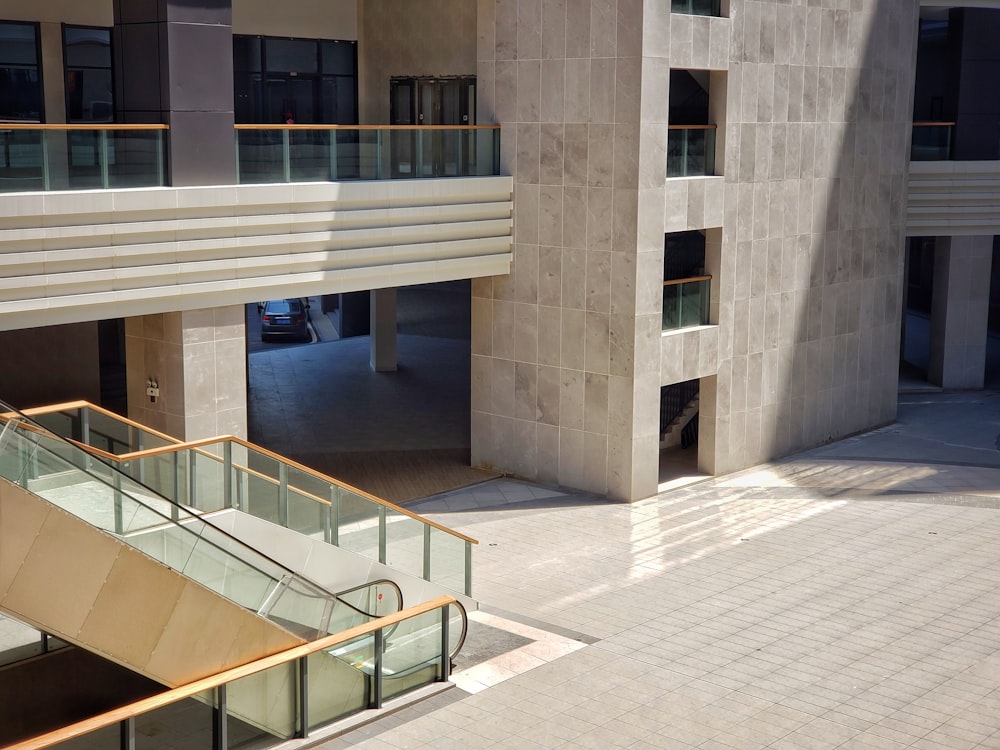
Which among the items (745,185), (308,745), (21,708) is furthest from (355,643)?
(745,185)

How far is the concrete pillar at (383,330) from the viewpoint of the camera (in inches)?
1184

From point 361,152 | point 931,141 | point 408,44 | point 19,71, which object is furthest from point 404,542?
point 931,141

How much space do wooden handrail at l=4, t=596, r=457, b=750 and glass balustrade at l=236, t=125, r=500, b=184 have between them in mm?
7390

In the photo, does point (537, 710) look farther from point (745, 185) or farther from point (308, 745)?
point (745, 185)

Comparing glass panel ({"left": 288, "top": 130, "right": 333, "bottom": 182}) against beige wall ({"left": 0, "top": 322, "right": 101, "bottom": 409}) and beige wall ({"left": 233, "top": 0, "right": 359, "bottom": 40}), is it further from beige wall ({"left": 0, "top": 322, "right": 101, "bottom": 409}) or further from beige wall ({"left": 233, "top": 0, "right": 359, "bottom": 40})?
beige wall ({"left": 0, "top": 322, "right": 101, "bottom": 409})

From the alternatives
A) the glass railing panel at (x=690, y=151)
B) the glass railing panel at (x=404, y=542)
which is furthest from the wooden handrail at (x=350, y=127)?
the glass railing panel at (x=404, y=542)

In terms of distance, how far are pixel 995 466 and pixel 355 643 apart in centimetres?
1542

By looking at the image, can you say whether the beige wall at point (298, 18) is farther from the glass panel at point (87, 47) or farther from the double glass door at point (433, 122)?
the glass panel at point (87, 47)

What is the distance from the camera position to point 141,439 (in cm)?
1470

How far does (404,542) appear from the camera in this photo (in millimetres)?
14445

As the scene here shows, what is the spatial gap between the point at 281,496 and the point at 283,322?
21.6m

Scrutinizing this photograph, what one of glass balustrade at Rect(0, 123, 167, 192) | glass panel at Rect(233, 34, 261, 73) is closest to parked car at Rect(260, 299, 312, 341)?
glass panel at Rect(233, 34, 261, 73)

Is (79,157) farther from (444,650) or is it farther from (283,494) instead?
(444,650)

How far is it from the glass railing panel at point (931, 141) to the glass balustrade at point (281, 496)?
17623mm
